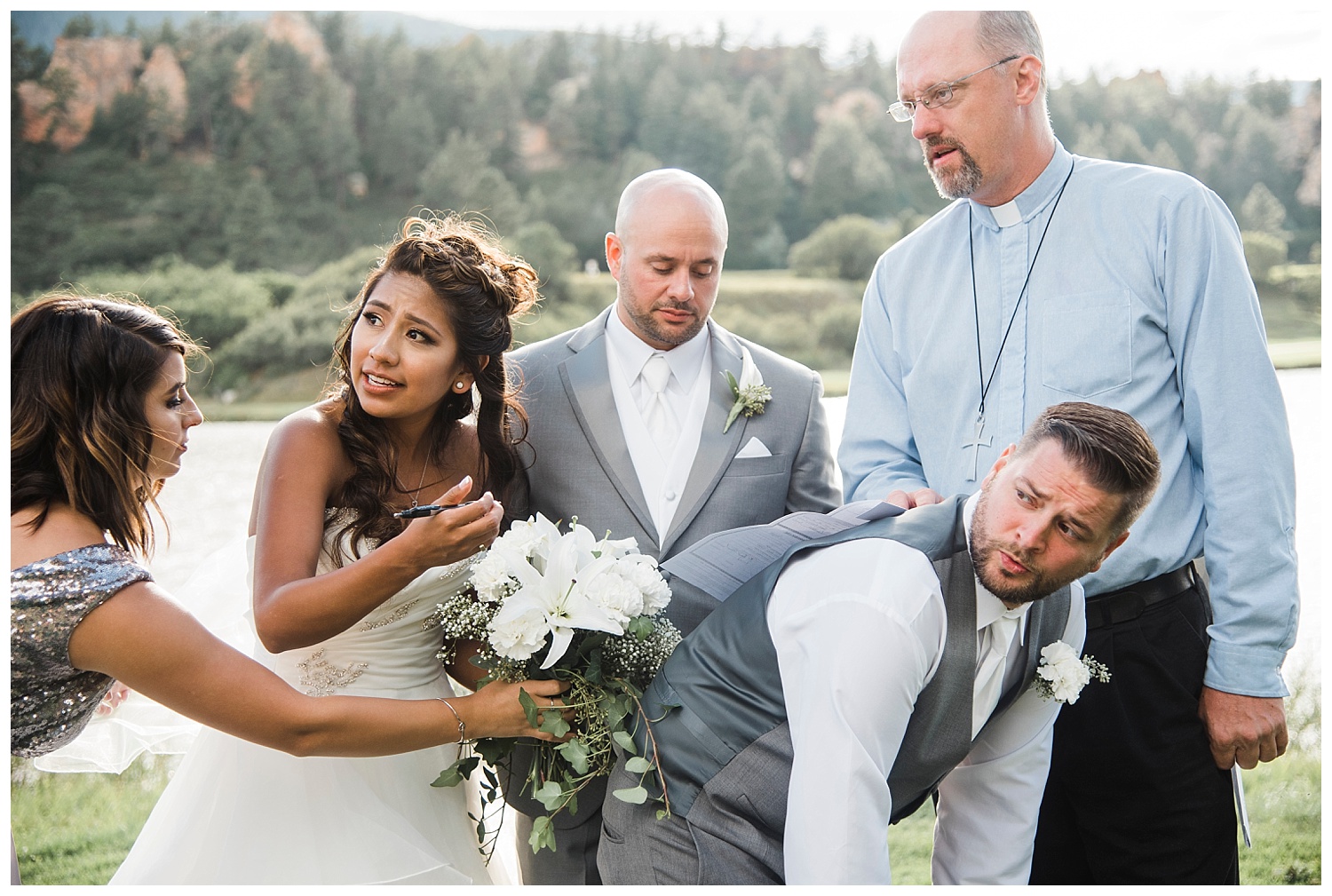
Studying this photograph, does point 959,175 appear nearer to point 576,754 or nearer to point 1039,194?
point 1039,194

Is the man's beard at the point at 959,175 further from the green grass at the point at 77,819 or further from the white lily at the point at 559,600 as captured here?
the green grass at the point at 77,819

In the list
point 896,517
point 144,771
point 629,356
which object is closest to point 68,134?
point 144,771

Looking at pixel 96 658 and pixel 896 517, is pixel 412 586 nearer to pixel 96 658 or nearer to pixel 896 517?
pixel 96 658

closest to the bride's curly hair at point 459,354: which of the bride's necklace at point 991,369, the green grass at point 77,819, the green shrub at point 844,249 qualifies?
the bride's necklace at point 991,369

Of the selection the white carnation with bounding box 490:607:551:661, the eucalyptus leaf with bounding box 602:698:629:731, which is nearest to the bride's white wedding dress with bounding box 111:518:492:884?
the white carnation with bounding box 490:607:551:661

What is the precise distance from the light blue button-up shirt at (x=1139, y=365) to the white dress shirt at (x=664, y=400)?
618 millimetres

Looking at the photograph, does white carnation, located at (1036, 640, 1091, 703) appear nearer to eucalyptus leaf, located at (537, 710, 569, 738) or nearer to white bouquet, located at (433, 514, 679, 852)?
white bouquet, located at (433, 514, 679, 852)

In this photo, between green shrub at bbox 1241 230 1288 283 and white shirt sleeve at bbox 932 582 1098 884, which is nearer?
white shirt sleeve at bbox 932 582 1098 884

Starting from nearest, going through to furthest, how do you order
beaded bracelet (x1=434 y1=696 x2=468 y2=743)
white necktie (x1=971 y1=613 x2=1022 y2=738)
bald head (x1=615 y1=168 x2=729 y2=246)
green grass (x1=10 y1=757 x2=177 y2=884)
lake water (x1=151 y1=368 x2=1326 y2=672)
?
white necktie (x1=971 y1=613 x2=1022 y2=738) < beaded bracelet (x1=434 y1=696 x2=468 y2=743) < bald head (x1=615 y1=168 x2=729 y2=246) < green grass (x1=10 y1=757 x2=177 y2=884) < lake water (x1=151 y1=368 x2=1326 y2=672)

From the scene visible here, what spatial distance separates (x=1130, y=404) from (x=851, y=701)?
57.0 inches

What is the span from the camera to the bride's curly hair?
308 centimetres

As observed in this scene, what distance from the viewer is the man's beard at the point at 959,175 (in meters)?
3.25

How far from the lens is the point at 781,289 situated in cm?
2319

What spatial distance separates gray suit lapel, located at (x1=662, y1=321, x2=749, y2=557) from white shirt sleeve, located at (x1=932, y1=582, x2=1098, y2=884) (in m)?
1.18
